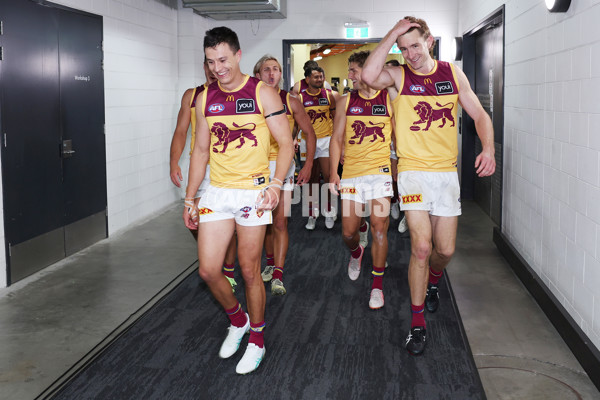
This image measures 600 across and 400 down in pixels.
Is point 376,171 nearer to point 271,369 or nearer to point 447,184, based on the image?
point 447,184

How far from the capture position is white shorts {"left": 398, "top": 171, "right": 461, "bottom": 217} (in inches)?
133

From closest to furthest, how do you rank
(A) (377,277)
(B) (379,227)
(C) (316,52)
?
1. (B) (379,227)
2. (A) (377,277)
3. (C) (316,52)

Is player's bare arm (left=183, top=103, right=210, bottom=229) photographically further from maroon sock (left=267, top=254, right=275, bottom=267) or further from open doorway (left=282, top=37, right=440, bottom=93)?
open doorway (left=282, top=37, right=440, bottom=93)

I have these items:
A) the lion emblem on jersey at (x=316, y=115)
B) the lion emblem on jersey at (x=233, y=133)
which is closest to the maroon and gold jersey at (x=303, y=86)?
the lion emblem on jersey at (x=316, y=115)

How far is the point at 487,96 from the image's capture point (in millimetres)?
7172

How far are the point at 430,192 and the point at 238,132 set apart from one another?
107 cm

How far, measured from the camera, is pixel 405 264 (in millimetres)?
5211

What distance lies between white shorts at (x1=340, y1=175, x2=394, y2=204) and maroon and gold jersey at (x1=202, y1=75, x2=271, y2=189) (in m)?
1.18

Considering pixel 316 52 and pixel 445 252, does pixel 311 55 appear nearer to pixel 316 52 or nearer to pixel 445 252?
pixel 316 52

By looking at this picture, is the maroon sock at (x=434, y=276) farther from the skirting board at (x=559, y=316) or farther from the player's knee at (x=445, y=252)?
the skirting board at (x=559, y=316)

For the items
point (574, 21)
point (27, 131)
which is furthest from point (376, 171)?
point (27, 131)

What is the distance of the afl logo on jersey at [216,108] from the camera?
9.95 ft

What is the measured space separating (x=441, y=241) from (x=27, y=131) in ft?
10.7

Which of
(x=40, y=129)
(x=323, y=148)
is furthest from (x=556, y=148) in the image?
(x=40, y=129)
